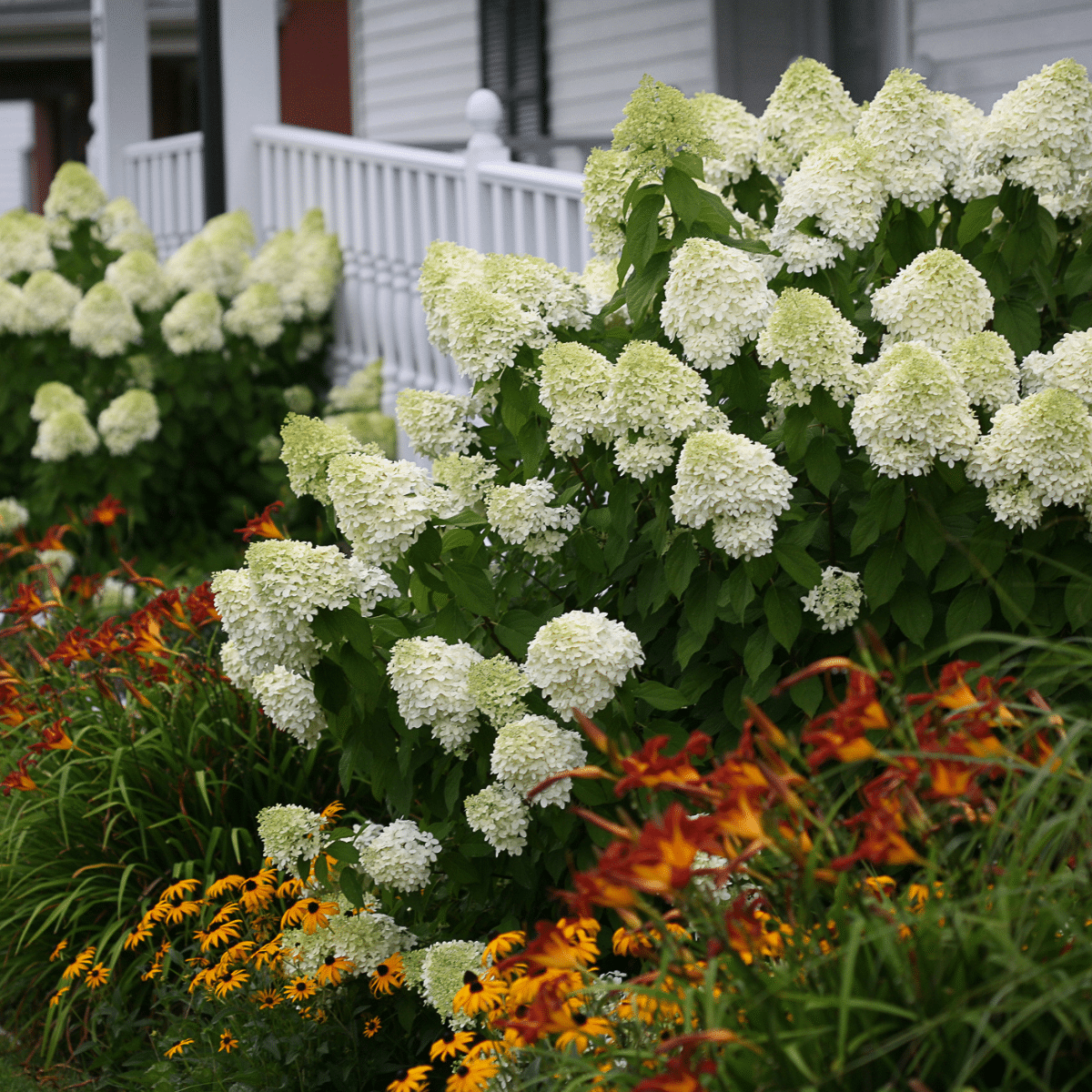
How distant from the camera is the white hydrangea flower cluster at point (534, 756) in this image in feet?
8.17

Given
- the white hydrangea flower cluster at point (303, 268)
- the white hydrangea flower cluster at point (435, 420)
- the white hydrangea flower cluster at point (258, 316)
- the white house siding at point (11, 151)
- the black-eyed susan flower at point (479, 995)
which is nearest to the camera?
the black-eyed susan flower at point (479, 995)

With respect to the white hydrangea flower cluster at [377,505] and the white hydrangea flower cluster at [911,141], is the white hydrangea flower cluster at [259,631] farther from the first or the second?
the white hydrangea flower cluster at [911,141]

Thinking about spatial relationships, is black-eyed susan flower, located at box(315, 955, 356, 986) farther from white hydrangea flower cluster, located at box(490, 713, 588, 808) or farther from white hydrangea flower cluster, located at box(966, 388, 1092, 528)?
white hydrangea flower cluster, located at box(966, 388, 1092, 528)

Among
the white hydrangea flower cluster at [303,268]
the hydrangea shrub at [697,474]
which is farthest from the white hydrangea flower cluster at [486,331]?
the white hydrangea flower cluster at [303,268]

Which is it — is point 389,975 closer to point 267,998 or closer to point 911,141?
point 267,998

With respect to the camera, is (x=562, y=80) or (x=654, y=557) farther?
(x=562, y=80)

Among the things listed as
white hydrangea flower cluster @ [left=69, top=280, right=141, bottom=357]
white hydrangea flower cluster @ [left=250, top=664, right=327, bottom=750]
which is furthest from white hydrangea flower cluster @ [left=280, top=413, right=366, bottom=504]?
white hydrangea flower cluster @ [left=69, top=280, right=141, bottom=357]

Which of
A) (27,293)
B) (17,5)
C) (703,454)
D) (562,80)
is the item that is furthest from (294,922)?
(17,5)

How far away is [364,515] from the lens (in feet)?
8.50

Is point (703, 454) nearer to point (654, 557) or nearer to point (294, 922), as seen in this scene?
point (654, 557)

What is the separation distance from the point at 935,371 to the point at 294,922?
71.0 inches

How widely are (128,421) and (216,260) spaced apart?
4.22 feet

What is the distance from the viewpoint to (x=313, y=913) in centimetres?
281

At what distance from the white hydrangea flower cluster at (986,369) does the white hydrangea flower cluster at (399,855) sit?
141 cm
